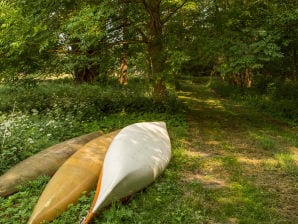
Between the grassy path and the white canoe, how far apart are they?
694 millimetres

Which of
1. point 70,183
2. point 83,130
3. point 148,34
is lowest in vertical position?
point 70,183

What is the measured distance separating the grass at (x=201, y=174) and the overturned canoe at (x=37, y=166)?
7.4 inches

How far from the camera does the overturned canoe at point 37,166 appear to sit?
586 centimetres

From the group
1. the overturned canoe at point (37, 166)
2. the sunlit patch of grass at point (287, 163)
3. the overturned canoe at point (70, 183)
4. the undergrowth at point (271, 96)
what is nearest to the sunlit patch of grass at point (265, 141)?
the sunlit patch of grass at point (287, 163)

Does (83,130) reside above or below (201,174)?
above

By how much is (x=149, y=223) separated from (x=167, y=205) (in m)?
0.60

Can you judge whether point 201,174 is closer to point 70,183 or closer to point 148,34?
point 70,183

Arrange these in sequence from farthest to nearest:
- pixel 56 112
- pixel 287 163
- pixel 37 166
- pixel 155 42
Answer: pixel 155 42, pixel 56 112, pixel 287 163, pixel 37 166

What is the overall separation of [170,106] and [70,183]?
7.09 metres

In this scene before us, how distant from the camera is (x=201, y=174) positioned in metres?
6.66

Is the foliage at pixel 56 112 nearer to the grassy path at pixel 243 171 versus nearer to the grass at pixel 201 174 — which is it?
the grass at pixel 201 174

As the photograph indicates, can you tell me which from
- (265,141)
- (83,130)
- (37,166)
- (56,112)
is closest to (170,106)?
(83,130)

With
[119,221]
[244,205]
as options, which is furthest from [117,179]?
[244,205]

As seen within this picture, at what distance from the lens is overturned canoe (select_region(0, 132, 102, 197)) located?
586 centimetres
